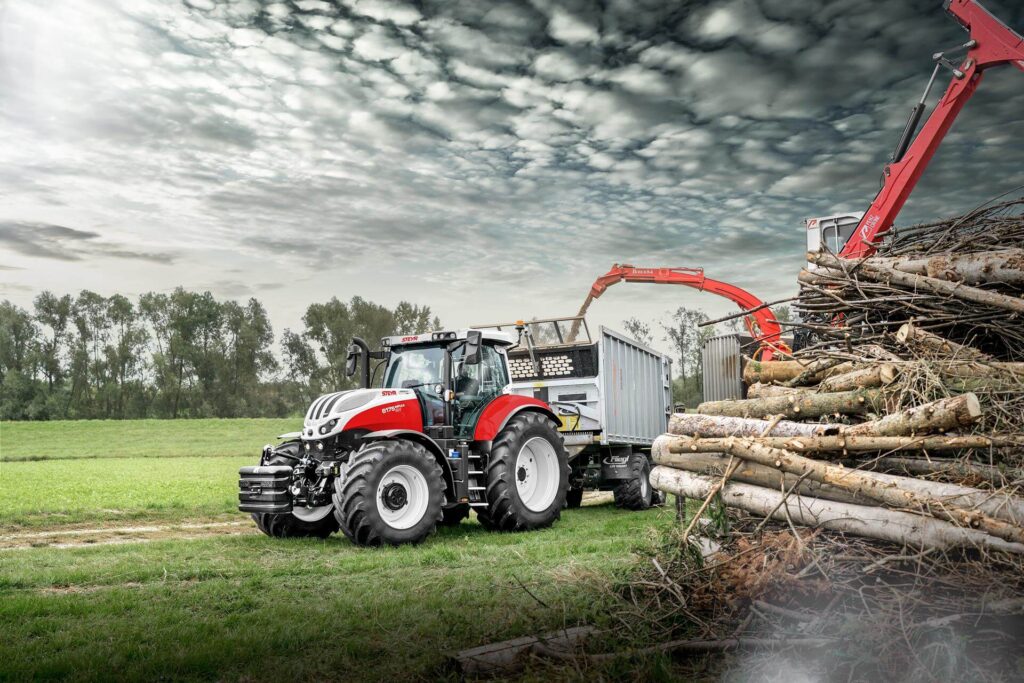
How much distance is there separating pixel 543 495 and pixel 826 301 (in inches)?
195

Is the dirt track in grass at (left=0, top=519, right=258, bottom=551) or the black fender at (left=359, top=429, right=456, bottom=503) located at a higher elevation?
the black fender at (left=359, top=429, right=456, bottom=503)

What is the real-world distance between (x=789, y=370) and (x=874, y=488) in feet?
7.88

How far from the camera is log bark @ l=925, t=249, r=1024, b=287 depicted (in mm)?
7094

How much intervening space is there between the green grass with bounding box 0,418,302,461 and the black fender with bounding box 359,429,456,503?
21.4 metres

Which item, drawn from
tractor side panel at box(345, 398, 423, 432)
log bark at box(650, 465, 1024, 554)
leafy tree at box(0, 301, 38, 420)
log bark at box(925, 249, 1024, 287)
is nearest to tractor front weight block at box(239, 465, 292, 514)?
tractor side panel at box(345, 398, 423, 432)

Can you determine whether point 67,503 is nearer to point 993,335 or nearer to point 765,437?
point 765,437

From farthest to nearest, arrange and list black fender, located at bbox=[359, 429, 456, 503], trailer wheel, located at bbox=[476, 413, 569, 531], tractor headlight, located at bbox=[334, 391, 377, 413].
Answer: trailer wheel, located at bbox=[476, 413, 569, 531] < tractor headlight, located at bbox=[334, 391, 377, 413] < black fender, located at bbox=[359, 429, 456, 503]

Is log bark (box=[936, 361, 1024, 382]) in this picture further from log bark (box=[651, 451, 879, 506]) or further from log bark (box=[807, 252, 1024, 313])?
log bark (box=[651, 451, 879, 506])

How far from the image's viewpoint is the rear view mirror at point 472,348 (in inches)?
411

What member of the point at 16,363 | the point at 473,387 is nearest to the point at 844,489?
the point at 473,387

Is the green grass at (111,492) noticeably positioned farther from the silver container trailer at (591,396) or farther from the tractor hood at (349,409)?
the silver container trailer at (591,396)

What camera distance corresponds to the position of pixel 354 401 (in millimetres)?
10227

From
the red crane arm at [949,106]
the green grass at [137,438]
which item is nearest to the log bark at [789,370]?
the red crane arm at [949,106]

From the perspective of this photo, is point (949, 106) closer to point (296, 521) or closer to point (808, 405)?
point (808, 405)
